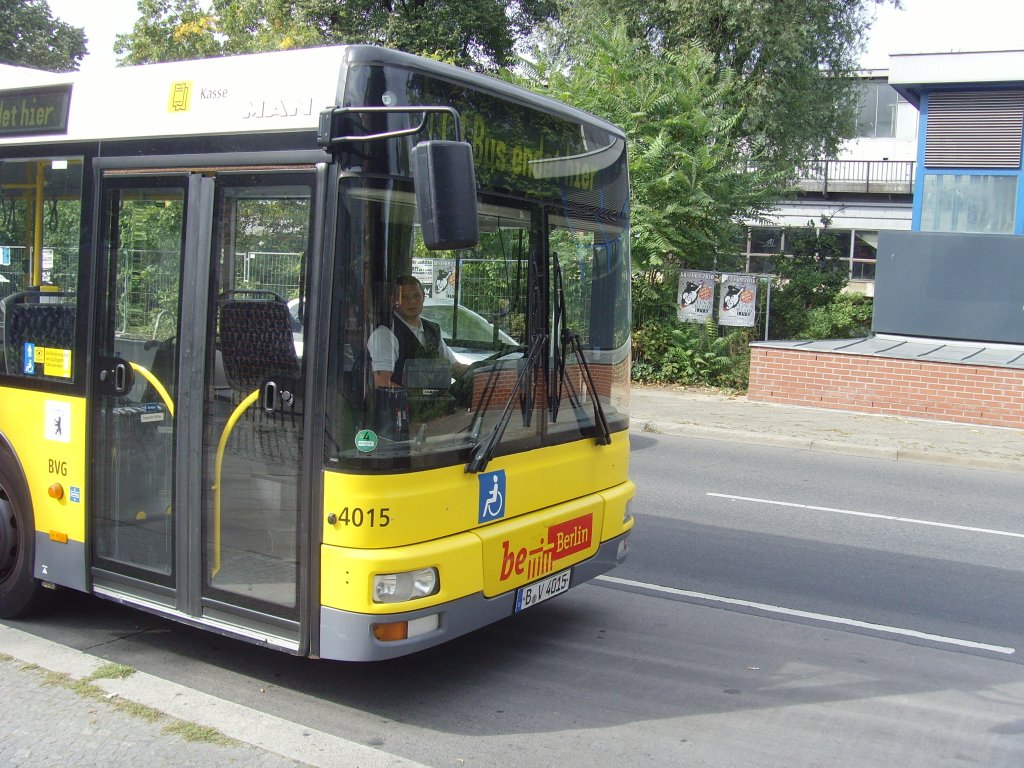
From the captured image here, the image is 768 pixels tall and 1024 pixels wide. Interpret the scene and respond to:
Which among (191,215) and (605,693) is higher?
(191,215)

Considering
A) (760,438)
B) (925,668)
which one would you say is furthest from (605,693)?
(760,438)

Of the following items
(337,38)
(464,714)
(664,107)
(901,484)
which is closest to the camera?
(464,714)

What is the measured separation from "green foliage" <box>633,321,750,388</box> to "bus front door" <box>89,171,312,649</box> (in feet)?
44.9

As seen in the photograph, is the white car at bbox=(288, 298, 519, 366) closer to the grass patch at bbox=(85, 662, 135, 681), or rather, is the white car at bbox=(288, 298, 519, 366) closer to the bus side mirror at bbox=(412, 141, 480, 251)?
the bus side mirror at bbox=(412, 141, 480, 251)

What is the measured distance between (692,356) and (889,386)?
148 inches

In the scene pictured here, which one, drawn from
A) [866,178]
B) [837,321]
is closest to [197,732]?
[837,321]

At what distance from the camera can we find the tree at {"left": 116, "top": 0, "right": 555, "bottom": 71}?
2966 centimetres

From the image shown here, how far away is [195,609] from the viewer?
484 cm

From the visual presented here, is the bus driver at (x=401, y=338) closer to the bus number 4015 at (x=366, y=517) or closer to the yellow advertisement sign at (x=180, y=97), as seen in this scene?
the bus number 4015 at (x=366, y=517)

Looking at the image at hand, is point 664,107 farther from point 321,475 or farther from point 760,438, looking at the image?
point 321,475

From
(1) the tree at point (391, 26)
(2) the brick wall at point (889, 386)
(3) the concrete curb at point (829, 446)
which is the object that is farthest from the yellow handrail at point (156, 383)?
(1) the tree at point (391, 26)

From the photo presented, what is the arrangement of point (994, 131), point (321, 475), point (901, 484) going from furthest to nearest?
1. point (994, 131)
2. point (901, 484)
3. point (321, 475)

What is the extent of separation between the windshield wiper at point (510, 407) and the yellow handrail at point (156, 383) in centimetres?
146

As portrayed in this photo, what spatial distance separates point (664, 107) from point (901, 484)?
870cm
